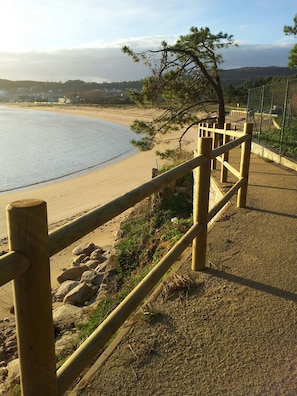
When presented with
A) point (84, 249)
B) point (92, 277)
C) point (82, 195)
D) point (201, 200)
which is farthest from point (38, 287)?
point (82, 195)

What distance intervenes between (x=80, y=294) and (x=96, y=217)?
18.0 feet

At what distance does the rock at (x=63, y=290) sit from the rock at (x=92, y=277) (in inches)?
9.9

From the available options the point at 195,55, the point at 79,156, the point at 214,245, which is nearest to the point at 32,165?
the point at 79,156

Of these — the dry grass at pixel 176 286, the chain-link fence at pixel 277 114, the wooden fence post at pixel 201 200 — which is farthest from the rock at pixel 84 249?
the dry grass at pixel 176 286

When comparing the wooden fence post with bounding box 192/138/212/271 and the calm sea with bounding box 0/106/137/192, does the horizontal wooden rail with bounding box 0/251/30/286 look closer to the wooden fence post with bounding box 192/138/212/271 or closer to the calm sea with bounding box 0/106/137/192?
the wooden fence post with bounding box 192/138/212/271

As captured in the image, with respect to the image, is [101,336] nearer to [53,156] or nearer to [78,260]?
[78,260]

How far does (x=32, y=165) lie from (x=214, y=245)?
90.6 feet

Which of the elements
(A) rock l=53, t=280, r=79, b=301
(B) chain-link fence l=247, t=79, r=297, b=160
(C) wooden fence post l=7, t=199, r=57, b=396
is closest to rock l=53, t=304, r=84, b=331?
(A) rock l=53, t=280, r=79, b=301

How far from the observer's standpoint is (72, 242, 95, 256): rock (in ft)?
35.4

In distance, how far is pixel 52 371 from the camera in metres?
1.81

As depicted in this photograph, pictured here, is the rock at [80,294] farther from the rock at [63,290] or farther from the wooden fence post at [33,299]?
the wooden fence post at [33,299]

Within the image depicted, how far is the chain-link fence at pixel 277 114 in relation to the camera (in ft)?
33.4

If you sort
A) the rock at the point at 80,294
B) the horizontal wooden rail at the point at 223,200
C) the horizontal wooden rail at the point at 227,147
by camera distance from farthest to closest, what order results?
the rock at the point at 80,294, the horizontal wooden rail at the point at 223,200, the horizontal wooden rail at the point at 227,147

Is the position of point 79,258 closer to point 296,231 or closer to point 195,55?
point 296,231
